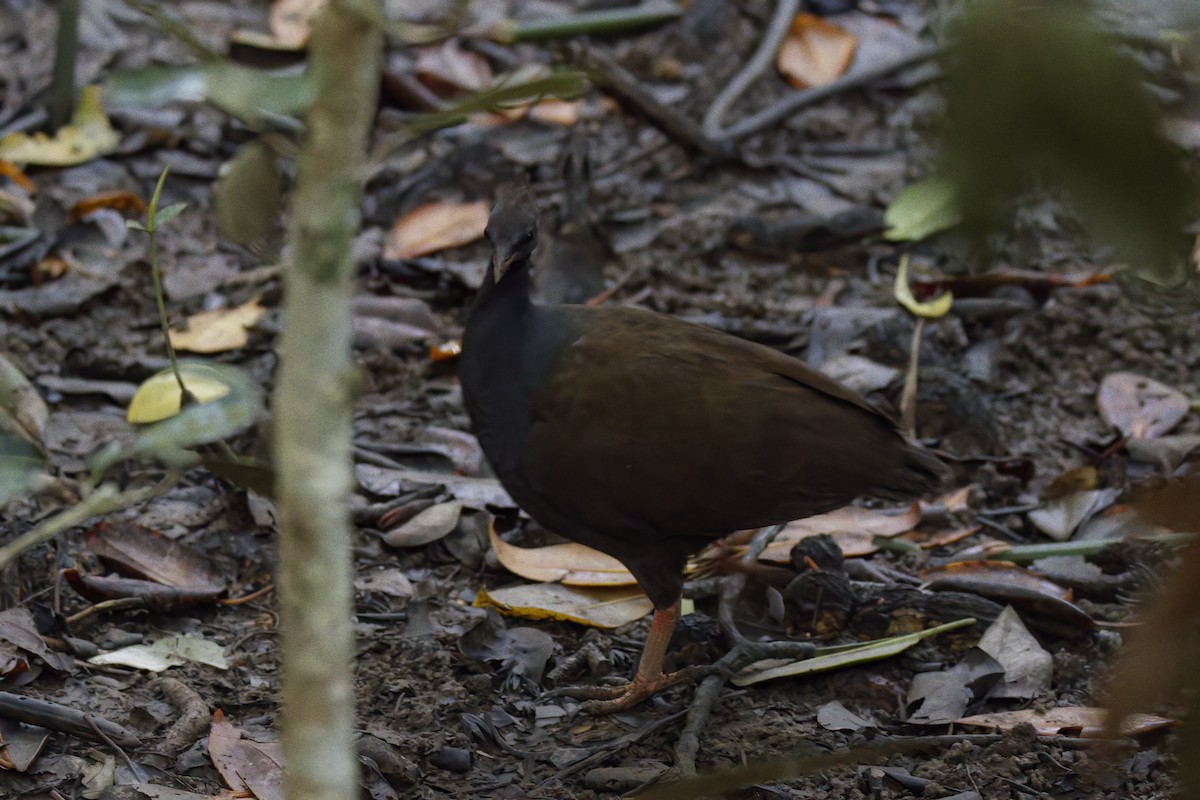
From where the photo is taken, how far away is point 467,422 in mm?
4418

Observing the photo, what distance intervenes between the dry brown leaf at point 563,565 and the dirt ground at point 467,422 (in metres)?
0.07

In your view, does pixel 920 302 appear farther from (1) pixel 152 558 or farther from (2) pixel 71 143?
(2) pixel 71 143

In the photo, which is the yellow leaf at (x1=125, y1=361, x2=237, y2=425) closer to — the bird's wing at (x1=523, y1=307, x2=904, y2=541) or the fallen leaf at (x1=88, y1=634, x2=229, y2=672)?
the fallen leaf at (x1=88, y1=634, x2=229, y2=672)

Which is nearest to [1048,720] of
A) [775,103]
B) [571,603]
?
[571,603]

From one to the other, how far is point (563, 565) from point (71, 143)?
3146 millimetres

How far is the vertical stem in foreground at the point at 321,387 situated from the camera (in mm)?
1576

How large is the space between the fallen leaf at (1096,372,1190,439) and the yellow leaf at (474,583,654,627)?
5.90ft

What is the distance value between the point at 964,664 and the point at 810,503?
596mm

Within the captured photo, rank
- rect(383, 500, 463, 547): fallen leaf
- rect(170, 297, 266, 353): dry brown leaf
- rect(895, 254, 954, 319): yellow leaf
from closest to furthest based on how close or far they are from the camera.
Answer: rect(383, 500, 463, 547): fallen leaf, rect(170, 297, 266, 353): dry brown leaf, rect(895, 254, 954, 319): yellow leaf

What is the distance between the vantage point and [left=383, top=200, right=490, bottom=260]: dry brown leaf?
5.25m

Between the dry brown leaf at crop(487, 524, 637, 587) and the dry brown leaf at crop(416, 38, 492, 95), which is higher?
the dry brown leaf at crop(416, 38, 492, 95)

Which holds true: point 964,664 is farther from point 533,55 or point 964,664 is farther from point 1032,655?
point 533,55

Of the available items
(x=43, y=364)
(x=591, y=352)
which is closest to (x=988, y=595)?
(x=591, y=352)

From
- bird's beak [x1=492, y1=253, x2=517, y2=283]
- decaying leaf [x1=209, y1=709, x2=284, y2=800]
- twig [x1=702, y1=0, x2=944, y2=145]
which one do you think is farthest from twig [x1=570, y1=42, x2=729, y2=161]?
decaying leaf [x1=209, y1=709, x2=284, y2=800]
